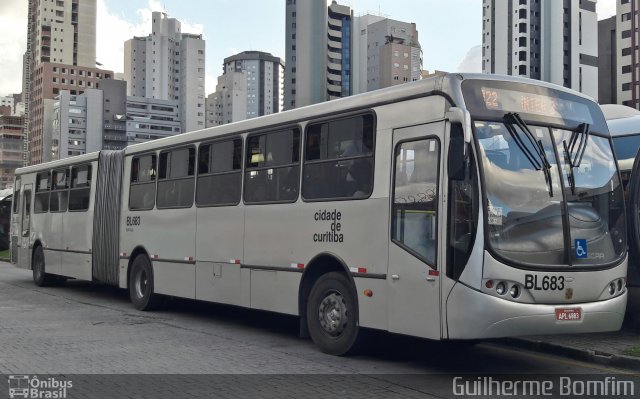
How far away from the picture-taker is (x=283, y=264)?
1009 cm

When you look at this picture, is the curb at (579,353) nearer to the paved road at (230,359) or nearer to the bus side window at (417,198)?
the paved road at (230,359)

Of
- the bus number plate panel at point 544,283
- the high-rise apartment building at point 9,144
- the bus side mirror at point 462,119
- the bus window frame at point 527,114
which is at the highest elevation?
the high-rise apartment building at point 9,144

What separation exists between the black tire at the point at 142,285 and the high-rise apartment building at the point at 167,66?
5961 inches

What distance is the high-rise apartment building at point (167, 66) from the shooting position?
166 m

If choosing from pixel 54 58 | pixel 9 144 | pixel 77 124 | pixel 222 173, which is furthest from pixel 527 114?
pixel 54 58

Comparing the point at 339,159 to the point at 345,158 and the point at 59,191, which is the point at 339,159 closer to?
the point at 345,158

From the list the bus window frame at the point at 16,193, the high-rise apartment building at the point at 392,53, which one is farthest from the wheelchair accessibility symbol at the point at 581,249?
the high-rise apartment building at the point at 392,53

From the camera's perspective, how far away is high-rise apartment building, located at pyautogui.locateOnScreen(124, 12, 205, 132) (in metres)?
166

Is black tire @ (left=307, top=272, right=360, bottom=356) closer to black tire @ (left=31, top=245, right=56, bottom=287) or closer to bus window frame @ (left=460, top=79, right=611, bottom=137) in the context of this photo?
bus window frame @ (left=460, top=79, right=611, bottom=137)

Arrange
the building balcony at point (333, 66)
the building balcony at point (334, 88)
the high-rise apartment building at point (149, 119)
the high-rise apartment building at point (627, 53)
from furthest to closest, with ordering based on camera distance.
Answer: the high-rise apartment building at point (149, 119) → the building balcony at point (333, 66) → the building balcony at point (334, 88) → the high-rise apartment building at point (627, 53)

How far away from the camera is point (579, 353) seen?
902 centimetres

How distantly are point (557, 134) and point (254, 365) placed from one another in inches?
168

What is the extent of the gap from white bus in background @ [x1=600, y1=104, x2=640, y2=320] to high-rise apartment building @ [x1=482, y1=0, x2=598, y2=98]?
10343cm

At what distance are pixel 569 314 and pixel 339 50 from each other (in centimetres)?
12531
